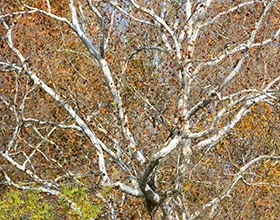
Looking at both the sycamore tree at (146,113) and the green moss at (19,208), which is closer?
the green moss at (19,208)

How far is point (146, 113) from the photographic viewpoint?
11.0m

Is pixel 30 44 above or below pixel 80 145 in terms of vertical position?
above

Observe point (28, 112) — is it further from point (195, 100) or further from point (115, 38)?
point (195, 100)

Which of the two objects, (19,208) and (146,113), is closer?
(19,208)

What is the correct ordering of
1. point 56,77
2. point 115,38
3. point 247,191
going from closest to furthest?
1. point 247,191
2. point 56,77
3. point 115,38

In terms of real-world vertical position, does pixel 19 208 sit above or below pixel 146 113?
above

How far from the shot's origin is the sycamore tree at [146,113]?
909cm

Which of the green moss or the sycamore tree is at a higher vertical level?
the green moss

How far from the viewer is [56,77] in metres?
14.2

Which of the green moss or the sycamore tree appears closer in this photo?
the green moss

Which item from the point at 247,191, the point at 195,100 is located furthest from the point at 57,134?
the point at 247,191

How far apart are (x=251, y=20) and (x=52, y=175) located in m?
7.16

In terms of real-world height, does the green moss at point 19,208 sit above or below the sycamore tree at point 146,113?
above

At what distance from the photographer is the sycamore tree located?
9.09 meters
